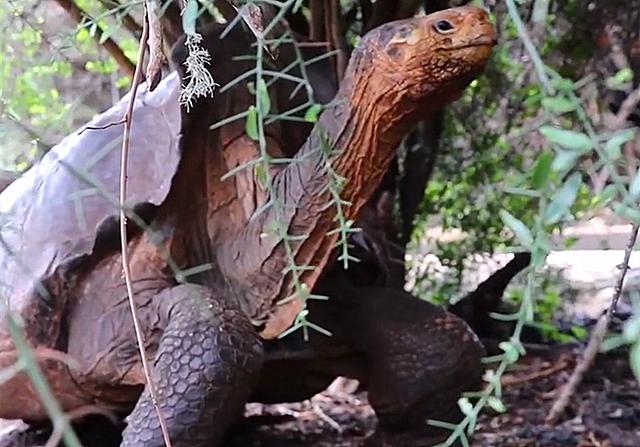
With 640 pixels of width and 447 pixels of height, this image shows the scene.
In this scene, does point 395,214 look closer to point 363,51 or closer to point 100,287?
point 100,287

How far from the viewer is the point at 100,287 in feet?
5.73

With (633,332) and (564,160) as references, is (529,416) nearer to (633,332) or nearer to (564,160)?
(564,160)

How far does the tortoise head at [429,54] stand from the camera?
4.04 ft

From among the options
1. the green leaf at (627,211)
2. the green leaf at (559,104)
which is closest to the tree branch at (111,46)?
the green leaf at (559,104)

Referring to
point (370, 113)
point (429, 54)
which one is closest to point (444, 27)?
point (429, 54)

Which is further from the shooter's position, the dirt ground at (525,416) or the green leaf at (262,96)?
the dirt ground at (525,416)

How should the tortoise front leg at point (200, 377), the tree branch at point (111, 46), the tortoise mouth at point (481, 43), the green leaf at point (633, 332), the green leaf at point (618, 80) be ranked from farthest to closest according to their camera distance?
1. the tree branch at point (111, 46)
2. the tortoise front leg at point (200, 377)
3. the tortoise mouth at point (481, 43)
4. the green leaf at point (618, 80)
5. the green leaf at point (633, 332)

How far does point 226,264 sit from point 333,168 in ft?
1.19

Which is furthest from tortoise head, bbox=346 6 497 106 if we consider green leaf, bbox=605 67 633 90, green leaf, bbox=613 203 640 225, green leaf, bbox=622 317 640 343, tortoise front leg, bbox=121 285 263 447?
green leaf, bbox=622 317 640 343

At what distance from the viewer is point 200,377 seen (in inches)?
59.6

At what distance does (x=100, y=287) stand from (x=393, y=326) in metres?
0.52

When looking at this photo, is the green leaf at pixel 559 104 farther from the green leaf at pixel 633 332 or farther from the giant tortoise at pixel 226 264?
the giant tortoise at pixel 226 264

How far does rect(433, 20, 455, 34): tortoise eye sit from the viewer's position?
4.08ft

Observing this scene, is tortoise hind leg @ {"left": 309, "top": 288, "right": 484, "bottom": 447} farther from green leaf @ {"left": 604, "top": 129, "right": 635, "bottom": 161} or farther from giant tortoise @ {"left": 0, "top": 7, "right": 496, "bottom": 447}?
green leaf @ {"left": 604, "top": 129, "right": 635, "bottom": 161}
